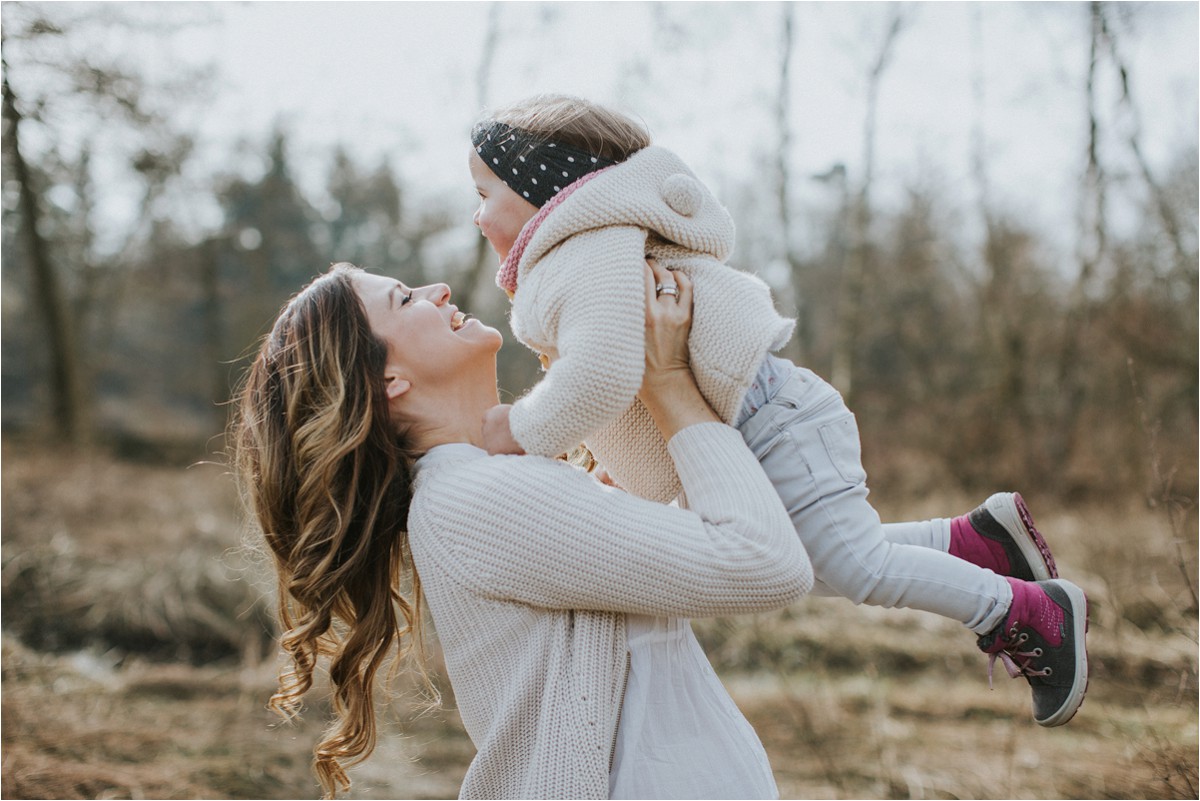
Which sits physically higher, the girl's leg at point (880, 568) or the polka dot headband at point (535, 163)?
the polka dot headband at point (535, 163)

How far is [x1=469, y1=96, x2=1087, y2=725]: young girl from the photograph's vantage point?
5.70ft

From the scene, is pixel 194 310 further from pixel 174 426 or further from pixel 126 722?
pixel 126 722

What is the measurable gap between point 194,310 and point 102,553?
13.2 meters

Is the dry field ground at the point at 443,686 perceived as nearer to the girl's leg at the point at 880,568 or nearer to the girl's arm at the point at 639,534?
the girl's leg at the point at 880,568

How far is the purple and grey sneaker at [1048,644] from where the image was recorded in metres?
1.98

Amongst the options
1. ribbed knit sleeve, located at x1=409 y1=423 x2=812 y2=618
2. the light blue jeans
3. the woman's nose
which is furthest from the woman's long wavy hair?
the light blue jeans

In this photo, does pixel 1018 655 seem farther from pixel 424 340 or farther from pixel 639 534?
pixel 424 340

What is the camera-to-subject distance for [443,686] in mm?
6410

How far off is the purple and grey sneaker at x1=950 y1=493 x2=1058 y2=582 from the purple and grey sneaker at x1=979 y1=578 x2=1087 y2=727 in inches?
6.3

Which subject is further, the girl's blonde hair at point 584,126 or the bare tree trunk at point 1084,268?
the bare tree trunk at point 1084,268

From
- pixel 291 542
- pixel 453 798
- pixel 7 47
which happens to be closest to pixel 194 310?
pixel 7 47

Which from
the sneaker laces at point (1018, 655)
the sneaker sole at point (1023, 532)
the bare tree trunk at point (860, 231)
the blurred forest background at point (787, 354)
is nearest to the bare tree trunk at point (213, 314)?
the blurred forest background at point (787, 354)

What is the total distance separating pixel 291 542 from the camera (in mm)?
2025

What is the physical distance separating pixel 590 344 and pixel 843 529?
703 millimetres
